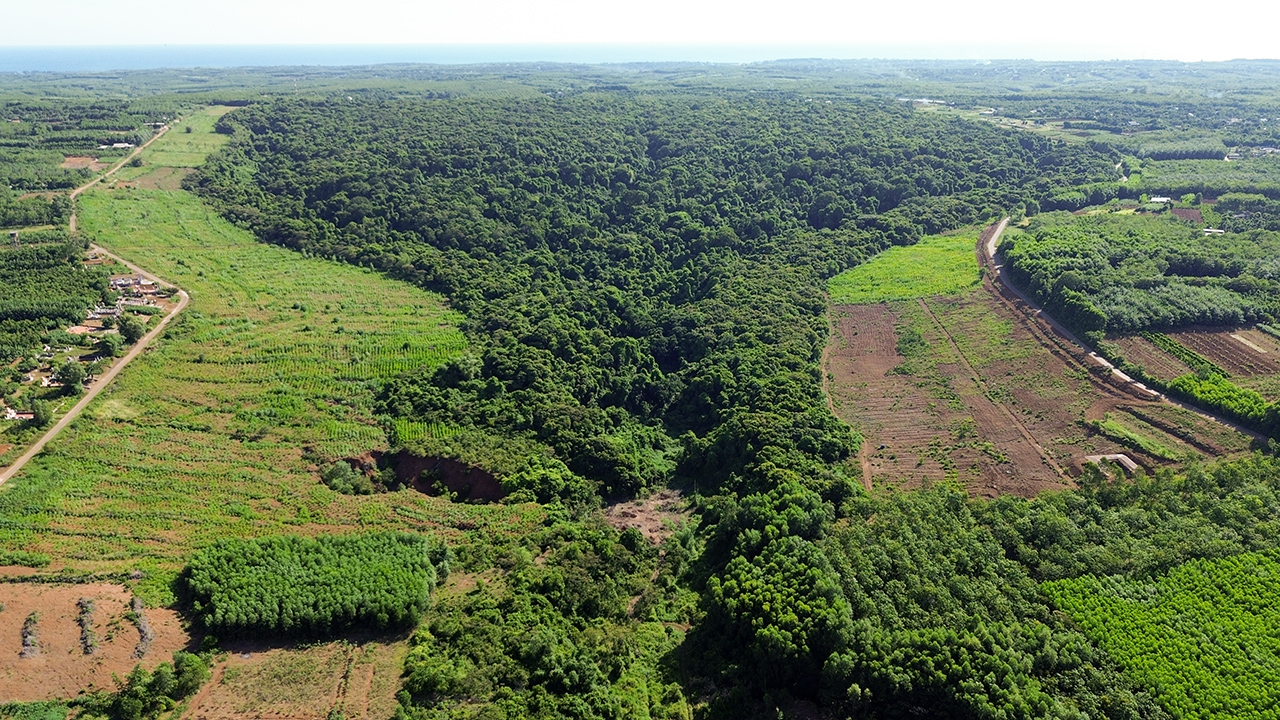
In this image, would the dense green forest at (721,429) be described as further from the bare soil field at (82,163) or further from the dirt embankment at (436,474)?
the bare soil field at (82,163)

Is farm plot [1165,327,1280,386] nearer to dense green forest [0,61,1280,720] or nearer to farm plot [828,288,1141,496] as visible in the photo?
dense green forest [0,61,1280,720]

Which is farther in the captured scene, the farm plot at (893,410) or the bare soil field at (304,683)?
the farm plot at (893,410)

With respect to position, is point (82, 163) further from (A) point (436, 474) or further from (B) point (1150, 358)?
(B) point (1150, 358)

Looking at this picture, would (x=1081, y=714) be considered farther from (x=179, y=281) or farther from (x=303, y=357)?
(x=179, y=281)

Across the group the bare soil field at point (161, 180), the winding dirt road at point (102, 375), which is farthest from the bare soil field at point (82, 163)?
the winding dirt road at point (102, 375)

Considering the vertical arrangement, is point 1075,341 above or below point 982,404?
above

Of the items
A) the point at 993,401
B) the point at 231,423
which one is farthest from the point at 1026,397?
the point at 231,423
